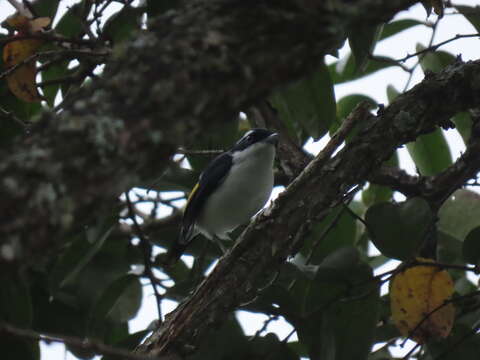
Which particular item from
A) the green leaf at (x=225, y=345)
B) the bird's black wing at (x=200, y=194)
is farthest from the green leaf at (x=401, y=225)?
the bird's black wing at (x=200, y=194)

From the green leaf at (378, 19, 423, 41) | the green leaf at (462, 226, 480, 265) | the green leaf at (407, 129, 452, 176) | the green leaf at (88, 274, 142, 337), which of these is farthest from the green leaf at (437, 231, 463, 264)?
Answer: the green leaf at (88, 274, 142, 337)

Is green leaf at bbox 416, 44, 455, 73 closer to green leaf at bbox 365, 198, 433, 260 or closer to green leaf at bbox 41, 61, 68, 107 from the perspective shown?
green leaf at bbox 365, 198, 433, 260

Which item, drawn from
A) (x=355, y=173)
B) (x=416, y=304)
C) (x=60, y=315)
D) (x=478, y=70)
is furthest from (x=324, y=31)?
(x=60, y=315)

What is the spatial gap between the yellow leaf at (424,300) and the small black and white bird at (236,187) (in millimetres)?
1714

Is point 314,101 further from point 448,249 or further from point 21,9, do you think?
point 21,9

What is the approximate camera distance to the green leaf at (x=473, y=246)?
342cm

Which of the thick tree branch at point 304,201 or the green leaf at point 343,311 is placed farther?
the green leaf at point 343,311

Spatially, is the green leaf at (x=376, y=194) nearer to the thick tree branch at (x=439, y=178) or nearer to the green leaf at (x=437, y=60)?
the thick tree branch at (x=439, y=178)

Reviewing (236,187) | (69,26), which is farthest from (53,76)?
(236,187)

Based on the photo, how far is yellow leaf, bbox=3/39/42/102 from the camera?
362 centimetres

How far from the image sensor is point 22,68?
363 centimetres

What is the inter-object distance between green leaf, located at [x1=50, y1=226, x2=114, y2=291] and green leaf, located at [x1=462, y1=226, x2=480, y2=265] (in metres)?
1.69

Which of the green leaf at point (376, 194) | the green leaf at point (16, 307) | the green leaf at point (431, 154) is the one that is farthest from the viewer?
the green leaf at point (376, 194)

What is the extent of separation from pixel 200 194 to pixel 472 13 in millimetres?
2068
